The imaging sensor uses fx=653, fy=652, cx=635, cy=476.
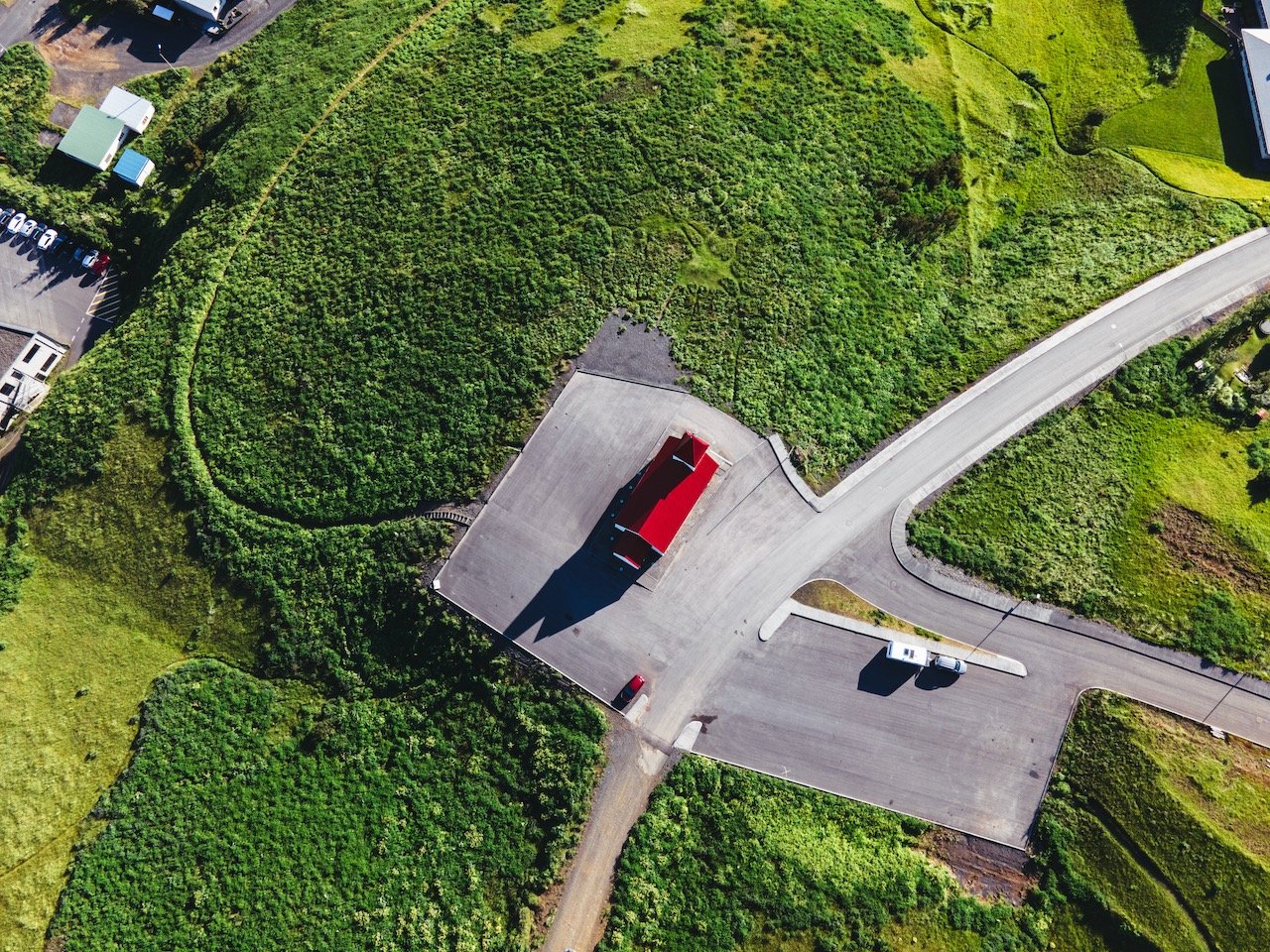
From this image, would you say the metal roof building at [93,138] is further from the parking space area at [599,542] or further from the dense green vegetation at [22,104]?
the parking space area at [599,542]

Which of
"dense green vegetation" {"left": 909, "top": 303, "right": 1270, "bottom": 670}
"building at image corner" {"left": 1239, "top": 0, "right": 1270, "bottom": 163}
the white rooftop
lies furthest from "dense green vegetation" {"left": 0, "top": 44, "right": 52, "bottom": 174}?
"building at image corner" {"left": 1239, "top": 0, "right": 1270, "bottom": 163}

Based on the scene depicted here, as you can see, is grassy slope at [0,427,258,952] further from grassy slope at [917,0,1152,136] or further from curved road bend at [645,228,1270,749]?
grassy slope at [917,0,1152,136]

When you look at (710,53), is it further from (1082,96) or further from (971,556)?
(971,556)

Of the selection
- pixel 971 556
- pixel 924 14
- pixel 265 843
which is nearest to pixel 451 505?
pixel 265 843

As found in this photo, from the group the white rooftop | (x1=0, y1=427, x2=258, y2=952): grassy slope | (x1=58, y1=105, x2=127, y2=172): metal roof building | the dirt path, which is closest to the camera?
the dirt path

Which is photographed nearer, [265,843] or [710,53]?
[265,843]
